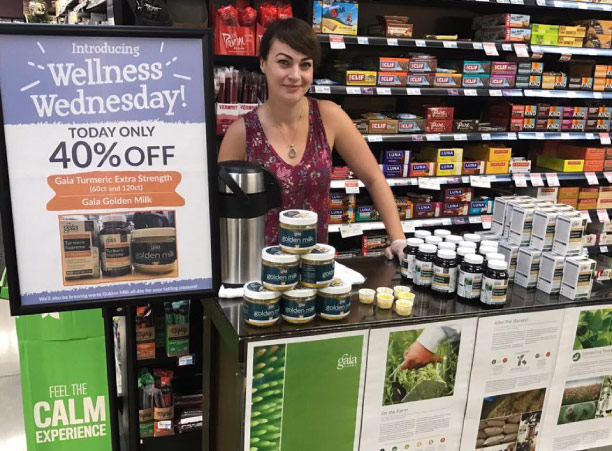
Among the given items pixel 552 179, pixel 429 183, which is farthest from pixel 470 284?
pixel 552 179

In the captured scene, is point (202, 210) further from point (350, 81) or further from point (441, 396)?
point (350, 81)

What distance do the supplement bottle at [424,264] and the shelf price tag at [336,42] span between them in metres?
2.17

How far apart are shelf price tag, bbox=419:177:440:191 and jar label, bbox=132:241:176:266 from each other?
10.4ft

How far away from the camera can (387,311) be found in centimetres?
179

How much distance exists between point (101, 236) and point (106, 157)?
19 cm

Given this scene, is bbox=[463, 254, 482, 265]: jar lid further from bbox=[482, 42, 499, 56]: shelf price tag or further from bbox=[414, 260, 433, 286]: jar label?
bbox=[482, 42, 499, 56]: shelf price tag

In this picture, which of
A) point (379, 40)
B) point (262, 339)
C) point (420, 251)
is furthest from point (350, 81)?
point (262, 339)

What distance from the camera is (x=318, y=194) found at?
2.38 m

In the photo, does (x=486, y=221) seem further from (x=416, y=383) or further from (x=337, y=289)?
(x=337, y=289)

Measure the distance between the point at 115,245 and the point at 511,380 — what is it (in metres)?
1.35

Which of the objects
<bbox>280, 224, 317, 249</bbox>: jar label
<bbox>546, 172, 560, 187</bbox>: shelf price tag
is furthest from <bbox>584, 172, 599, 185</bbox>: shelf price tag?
<bbox>280, 224, 317, 249</bbox>: jar label

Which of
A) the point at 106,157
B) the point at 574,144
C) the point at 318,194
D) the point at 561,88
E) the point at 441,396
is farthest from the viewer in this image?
the point at 574,144

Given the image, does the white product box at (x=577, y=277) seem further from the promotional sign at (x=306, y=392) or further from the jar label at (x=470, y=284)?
the promotional sign at (x=306, y=392)

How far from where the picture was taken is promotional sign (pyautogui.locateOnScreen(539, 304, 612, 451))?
198 cm
